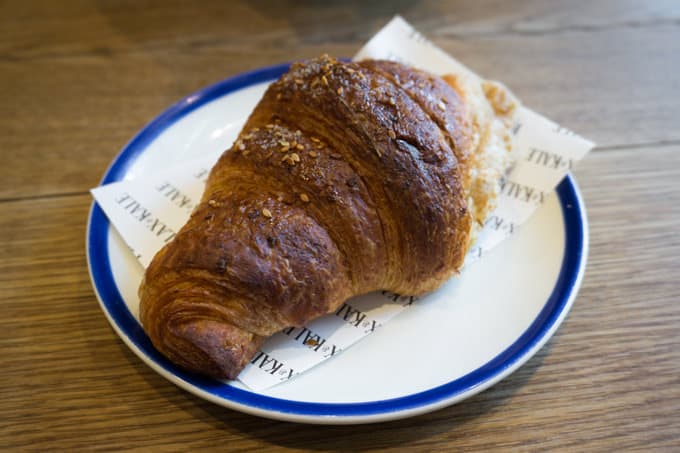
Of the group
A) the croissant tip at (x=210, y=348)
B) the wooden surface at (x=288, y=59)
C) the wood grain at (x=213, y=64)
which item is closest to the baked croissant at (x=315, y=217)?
the croissant tip at (x=210, y=348)

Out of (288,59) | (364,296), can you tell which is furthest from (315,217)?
(288,59)

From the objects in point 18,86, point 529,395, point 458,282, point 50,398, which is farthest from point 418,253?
point 18,86

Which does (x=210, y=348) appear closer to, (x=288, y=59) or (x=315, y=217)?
(x=315, y=217)

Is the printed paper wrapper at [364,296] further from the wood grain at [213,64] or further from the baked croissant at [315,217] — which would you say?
the wood grain at [213,64]

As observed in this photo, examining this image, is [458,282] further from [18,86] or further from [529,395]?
[18,86]

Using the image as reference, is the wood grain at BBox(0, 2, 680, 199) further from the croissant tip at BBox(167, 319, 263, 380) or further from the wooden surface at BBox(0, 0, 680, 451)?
the croissant tip at BBox(167, 319, 263, 380)
